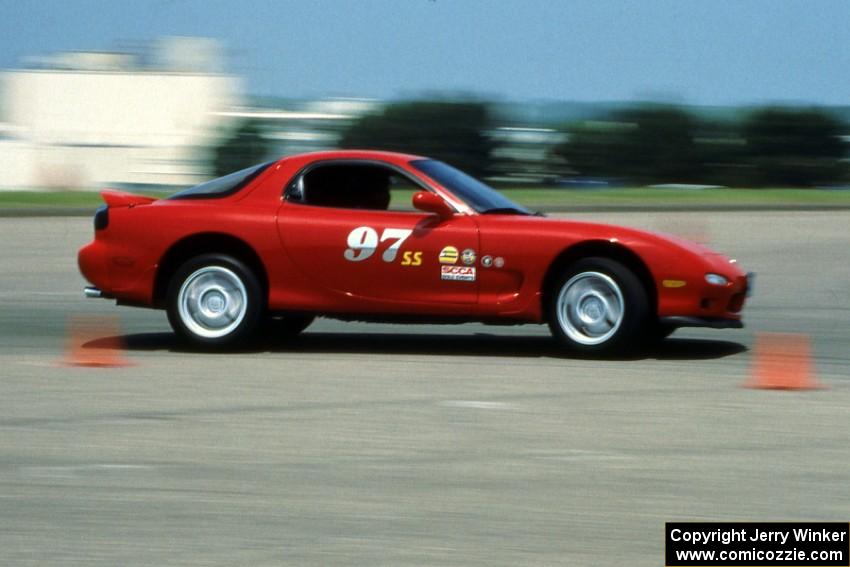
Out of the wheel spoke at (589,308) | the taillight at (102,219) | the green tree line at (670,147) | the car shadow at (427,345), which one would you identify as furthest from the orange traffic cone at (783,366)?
the green tree line at (670,147)

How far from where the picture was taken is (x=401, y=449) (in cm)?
691

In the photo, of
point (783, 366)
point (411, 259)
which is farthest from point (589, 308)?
point (783, 366)

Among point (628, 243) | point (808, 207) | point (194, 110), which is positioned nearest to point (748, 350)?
point (628, 243)

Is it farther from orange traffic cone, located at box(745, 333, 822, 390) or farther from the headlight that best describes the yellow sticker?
orange traffic cone, located at box(745, 333, 822, 390)

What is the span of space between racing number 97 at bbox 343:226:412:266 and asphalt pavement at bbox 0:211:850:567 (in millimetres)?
698

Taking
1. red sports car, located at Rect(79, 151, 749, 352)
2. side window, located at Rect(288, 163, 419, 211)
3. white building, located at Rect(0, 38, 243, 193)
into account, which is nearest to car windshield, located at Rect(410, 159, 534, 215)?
red sports car, located at Rect(79, 151, 749, 352)

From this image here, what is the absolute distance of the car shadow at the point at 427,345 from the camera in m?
10.3

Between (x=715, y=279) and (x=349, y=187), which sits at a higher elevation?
(x=349, y=187)

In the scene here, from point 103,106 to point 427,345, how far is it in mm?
37690

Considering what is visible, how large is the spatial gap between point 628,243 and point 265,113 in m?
22.9

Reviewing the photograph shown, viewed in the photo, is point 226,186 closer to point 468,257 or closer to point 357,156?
point 357,156

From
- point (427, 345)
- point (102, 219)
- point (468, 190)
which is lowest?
point (427, 345)

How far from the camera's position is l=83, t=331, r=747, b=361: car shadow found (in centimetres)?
1034

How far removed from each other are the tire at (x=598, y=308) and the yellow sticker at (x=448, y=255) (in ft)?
2.28
